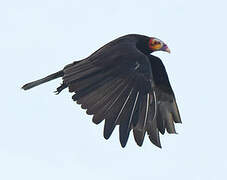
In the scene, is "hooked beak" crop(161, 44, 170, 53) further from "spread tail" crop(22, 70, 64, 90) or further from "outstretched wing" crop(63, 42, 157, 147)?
Answer: "spread tail" crop(22, 70, 64, 90)

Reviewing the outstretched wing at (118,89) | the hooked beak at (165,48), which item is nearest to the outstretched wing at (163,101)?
the hooked beak at (165,48)

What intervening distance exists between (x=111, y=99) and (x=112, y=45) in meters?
1.82

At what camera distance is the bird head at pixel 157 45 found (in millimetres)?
18078

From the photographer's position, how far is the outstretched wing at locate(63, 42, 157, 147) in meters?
14.9

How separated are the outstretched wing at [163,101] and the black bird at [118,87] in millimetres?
309

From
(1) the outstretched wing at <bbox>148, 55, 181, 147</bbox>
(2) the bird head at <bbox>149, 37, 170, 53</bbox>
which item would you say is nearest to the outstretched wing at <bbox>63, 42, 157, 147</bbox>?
(1) the outstretched wing at <bbox>148, 55, 181, 147</bbox>

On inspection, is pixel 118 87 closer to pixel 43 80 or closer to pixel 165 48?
pixel 43 80

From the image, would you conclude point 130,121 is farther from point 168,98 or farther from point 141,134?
point 168,98

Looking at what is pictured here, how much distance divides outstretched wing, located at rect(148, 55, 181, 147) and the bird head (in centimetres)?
22

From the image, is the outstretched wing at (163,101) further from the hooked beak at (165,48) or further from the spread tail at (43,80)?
the spread tail at (43,80)

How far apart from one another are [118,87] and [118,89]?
5 centimetres

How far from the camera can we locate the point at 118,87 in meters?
15.5

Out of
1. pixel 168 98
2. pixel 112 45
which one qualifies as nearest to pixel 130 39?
pixel 112 45

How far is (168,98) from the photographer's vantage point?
18203 millimetres
